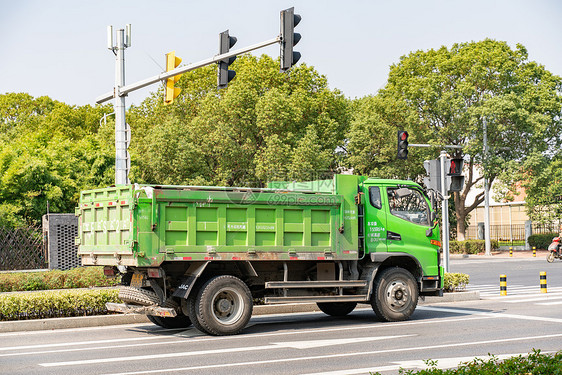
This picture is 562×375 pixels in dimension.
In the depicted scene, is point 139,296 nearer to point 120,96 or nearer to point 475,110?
point 120,96

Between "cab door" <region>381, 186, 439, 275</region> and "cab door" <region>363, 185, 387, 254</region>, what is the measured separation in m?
0.12

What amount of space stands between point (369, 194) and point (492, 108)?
3248 cm

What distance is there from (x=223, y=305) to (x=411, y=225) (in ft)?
13.9

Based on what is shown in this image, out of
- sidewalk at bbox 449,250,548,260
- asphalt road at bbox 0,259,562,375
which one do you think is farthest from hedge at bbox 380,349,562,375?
sidewalk at bbox 449,250,548,260

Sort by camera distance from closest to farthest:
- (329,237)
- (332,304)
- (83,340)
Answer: (83,340) → (329,237) → (332,304)

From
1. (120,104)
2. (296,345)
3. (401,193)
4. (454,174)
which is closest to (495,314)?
(401,193)

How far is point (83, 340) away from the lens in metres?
11.1

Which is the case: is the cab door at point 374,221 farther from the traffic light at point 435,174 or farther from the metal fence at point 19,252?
the metal fence at point 19,252

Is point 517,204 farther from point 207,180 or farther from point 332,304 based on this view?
point 332,304

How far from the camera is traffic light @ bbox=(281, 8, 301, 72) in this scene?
14.3 meters

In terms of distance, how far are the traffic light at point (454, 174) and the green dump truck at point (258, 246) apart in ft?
9.79

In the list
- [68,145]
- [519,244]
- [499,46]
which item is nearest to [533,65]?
[499,46]

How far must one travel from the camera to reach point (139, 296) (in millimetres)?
11375

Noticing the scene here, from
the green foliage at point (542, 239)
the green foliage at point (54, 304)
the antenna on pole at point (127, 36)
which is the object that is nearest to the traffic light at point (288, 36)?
the antenna on pole at point (127, 36)
